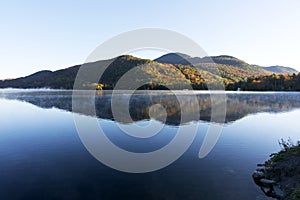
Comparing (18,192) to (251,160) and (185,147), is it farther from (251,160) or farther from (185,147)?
(251,160)

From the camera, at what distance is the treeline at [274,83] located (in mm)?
134000

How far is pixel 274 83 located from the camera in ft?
465

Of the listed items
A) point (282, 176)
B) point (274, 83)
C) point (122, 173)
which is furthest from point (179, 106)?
point (274, 83)

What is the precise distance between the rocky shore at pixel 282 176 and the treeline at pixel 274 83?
143822 mm

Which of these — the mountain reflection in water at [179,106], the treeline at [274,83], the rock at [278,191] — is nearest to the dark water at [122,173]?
the rock at [278,191]

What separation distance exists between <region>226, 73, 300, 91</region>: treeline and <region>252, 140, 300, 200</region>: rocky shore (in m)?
144

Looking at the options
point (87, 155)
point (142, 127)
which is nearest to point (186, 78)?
point (142, 127)

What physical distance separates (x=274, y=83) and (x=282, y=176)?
5962 inches

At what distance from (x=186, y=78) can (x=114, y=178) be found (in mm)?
186935

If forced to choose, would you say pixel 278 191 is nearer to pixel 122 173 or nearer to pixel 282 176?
pixel 282 176

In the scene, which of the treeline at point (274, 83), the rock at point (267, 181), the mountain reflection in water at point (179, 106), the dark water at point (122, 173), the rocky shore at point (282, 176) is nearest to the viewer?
Answer: the rocky shore at point (282, 176)

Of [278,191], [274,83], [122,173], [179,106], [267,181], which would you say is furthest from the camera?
[274,83]

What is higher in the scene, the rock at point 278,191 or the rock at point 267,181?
the rock at point 267,181

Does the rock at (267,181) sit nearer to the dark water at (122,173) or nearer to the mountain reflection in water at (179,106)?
the dark water at (122,173)
